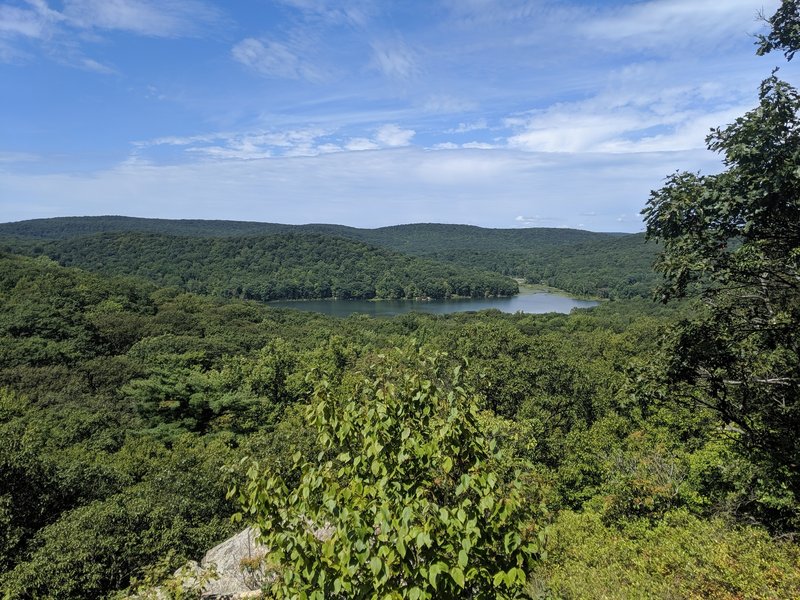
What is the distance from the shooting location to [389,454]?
382 cm

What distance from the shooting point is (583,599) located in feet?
20.9

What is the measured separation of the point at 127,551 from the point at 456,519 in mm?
10775

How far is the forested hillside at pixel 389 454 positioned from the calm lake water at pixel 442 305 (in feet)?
252

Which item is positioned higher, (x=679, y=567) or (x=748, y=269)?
(x=748, y=269)

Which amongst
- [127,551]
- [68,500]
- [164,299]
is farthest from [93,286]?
[127,551]

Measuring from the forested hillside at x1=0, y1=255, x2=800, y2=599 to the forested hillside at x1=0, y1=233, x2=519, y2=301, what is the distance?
96.6 m

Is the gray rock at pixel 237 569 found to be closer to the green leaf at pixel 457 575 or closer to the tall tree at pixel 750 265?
the green leaf at pixel 457 575

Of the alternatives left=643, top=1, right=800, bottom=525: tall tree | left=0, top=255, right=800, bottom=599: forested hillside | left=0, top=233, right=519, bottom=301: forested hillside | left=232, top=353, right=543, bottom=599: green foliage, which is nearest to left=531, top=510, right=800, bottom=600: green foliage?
left=0, top=255, right=800, bottom=599: forested hillside

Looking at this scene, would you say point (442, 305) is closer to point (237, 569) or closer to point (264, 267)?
point (264, 267)

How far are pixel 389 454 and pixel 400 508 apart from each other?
→ 496mm

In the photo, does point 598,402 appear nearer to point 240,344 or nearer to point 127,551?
point 127,551

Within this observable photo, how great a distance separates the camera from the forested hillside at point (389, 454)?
251 inches

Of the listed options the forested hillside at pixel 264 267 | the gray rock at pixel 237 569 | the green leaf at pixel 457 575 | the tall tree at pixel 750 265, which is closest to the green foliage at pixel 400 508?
the green leaf at pixel 457 575

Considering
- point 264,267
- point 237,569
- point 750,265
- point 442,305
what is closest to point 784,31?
point 750,265
